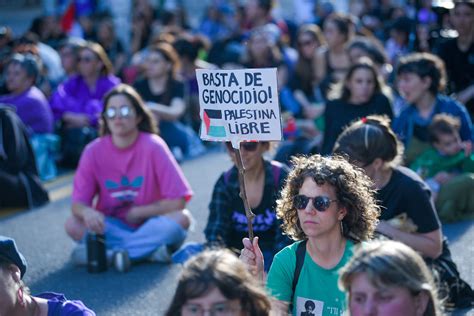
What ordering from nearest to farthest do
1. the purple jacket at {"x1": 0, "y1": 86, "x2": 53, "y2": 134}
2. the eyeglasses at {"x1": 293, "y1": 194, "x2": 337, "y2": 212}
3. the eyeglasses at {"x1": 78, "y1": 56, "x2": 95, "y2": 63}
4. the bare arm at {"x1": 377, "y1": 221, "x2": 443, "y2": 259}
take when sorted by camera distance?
the eyeglasses at {"x1": 293, "y1": 194, "x2": 337, "y2": 212}, the bare arm at {"x1": 377, "y1": 221, "x2": 443, "y2": 259}, the purple jacket at {"x1": 0, "y1": 86, "x2": 53, "y2": 134}, the eyeglasses at {"x1": 78, "y1": 56, "x2": 95, "y2": 63}

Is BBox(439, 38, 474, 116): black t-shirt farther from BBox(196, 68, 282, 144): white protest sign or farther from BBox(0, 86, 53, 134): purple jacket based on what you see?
BBox(196, 68, 282, 144): white protest sign

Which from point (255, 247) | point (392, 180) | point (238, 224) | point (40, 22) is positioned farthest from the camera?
point (40, 22)

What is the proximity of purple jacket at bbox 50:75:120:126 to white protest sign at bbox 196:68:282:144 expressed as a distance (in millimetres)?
6430

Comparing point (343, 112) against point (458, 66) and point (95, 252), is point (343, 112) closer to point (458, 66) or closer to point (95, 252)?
point (458, 66)

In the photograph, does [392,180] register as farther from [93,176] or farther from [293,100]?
[293,100]

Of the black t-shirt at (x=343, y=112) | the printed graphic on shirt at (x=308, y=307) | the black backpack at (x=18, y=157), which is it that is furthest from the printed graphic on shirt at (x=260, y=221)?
the black backpack at (x=18, y=157)

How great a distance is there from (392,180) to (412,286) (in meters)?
2.32

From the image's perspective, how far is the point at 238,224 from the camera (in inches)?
230

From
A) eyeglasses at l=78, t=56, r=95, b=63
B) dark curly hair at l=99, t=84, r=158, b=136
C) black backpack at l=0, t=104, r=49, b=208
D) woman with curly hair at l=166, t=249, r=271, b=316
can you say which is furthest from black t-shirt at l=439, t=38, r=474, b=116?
woman with curly hair at l=166, t=249, r=271, b=316

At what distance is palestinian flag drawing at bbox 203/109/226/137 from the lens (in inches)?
184

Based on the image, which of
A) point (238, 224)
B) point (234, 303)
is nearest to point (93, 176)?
point (238, 224)

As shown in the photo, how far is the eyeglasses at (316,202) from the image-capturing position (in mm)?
4168

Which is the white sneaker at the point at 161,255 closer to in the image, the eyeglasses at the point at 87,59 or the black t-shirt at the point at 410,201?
the black t-shirt at the point at 410,201

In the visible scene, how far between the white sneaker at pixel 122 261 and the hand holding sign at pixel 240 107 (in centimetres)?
228
